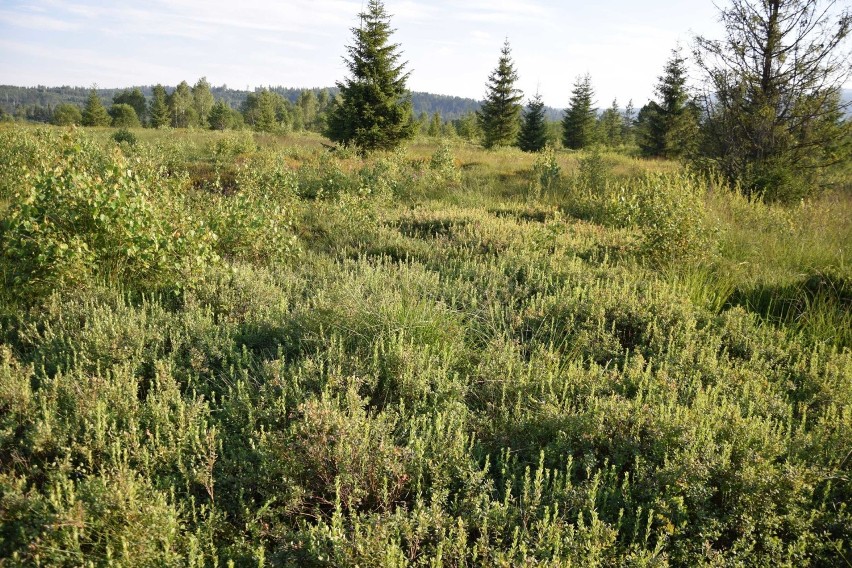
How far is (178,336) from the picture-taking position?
405 centimetres

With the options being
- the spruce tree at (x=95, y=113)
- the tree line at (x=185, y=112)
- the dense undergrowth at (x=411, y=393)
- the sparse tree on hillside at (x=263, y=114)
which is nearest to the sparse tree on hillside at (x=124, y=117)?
the tree line at (x=185, y=112)

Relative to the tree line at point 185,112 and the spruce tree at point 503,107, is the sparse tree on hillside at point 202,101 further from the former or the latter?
the spruce tree at point 503,107

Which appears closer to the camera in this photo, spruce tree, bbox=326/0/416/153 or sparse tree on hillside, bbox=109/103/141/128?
spruce tree, bbox=326/0/416/153

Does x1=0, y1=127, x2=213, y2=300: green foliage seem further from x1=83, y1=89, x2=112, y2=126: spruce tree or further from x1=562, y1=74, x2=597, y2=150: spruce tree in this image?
x1=83, y1=89, x2=112, y2=126: spruce tree

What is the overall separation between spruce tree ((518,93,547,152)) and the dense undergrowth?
29255 mm

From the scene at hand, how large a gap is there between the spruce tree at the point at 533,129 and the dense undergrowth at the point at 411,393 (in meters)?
29.3

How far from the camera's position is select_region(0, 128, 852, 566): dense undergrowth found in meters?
2.41

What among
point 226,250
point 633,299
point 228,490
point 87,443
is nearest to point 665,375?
point 633,299

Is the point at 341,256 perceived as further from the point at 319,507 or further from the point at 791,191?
the point at 791,191

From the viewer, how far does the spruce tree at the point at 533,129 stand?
3450 centimetres

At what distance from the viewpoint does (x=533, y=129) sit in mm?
35219

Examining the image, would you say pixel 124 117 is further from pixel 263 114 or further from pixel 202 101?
pixel 202 101

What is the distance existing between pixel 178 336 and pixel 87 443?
1.37m

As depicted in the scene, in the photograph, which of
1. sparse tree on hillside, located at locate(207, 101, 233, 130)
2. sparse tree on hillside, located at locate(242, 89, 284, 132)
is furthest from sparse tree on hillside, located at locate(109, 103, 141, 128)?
sparse tree on hillside, located at locate(242, 89, 284, 132)
